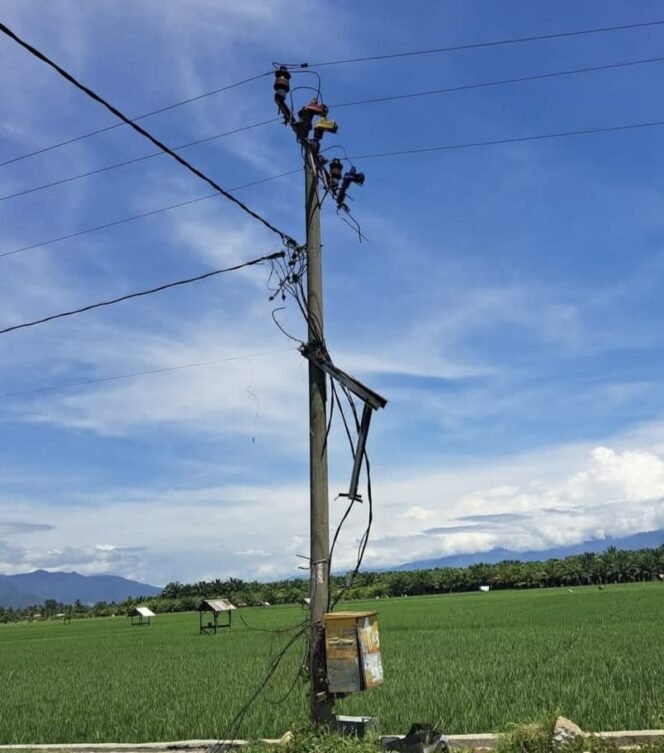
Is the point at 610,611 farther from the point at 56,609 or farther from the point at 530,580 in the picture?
the point at 56,609

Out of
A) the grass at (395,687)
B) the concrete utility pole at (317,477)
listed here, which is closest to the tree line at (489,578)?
the grass at (395,687)

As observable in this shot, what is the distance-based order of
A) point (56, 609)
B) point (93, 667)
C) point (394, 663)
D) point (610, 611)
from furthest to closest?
point (56, 609)
point (610, 611)
point (93, 667)
point (394, 663)

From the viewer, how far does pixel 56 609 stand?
131750 mm

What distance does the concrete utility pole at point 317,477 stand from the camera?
788cm

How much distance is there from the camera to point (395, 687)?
46.2 feet

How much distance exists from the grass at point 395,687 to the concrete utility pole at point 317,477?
758mm

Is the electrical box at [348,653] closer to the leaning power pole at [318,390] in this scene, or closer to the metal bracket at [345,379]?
the leaning power pole at [318,390]

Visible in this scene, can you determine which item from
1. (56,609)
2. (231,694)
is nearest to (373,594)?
(56,609)

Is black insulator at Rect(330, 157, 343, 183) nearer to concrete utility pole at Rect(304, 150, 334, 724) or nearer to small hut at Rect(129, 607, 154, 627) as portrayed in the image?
concrete utility pole at Rect(304, 150, 334, 724)

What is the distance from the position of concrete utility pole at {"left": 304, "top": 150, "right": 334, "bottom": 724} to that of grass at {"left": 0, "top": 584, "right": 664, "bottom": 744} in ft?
2.49

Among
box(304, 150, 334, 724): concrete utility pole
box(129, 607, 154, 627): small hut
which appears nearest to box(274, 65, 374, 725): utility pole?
box(304, 150, 334, 724): concrete utility pole

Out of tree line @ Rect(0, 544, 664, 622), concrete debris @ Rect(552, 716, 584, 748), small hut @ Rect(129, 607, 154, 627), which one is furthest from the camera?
tree line @ Rect(0, 544, 664, 622)

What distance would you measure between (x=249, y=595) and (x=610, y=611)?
7170cm

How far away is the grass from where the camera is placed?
10.9 meters
